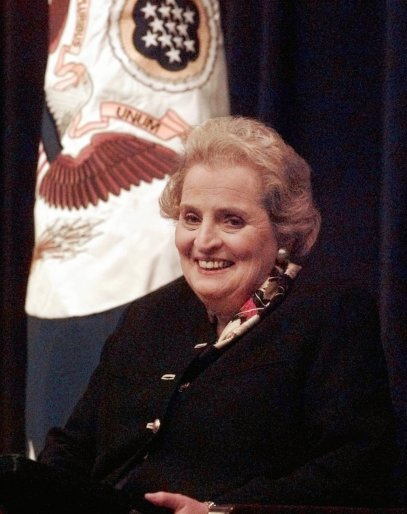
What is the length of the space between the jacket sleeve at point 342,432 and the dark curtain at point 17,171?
1.54 metres

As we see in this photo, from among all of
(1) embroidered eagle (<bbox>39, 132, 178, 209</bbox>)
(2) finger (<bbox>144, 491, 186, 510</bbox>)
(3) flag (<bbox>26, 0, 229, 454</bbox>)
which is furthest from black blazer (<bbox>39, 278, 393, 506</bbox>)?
(1) embroidered eagle (<bbox>39, 132, 178, 209</bbox>)

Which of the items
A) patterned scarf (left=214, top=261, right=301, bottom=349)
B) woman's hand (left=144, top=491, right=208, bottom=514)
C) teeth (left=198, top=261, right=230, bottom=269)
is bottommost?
woman's hand (left=144, top=491, right=208, bottom=514)

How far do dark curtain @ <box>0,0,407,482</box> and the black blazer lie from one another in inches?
20.1

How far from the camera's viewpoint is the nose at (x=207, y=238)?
69.1 inches

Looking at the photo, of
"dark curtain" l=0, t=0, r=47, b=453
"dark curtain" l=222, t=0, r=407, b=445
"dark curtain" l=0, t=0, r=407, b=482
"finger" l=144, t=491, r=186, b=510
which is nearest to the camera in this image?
"finger" l=144, t=491, r=186, b=510

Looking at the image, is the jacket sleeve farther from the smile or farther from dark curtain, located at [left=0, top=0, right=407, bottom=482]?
dark curtain, located at [left=0, top=0, right=407, bottom=482]

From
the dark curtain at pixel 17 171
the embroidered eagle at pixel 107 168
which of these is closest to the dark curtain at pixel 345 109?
the embroidered eagle at pixel 107 168

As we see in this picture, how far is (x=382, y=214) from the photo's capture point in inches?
89.0

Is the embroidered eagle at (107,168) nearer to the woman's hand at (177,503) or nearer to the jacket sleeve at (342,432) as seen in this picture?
the jacket sleeve at (342,432)

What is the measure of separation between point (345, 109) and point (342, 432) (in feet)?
3.63

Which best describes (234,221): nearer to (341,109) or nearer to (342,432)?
(342,432)

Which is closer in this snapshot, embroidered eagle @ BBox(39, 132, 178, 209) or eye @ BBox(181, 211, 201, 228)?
eye @ BBox(181, 211, 201, 228)

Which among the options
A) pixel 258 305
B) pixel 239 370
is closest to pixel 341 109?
pixel 258 305

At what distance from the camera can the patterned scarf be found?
1.72m
